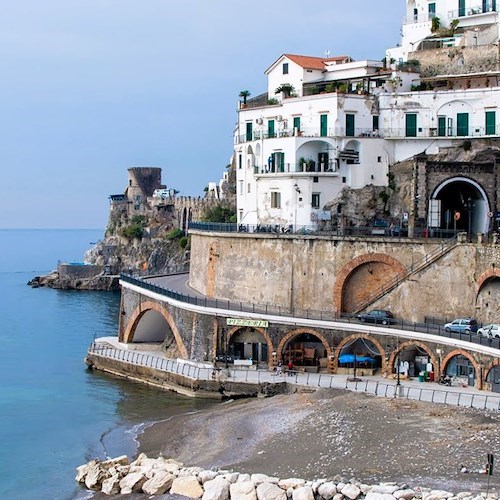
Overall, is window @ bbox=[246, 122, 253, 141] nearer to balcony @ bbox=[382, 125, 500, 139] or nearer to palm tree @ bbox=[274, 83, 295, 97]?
palm tree @ bbox=[274, 83, 295, 97]

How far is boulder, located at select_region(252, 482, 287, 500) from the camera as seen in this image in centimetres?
3650

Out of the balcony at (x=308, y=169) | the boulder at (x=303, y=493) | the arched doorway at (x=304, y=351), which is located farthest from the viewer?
the balcony at (x=308, y=169)

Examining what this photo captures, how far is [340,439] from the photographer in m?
43.6

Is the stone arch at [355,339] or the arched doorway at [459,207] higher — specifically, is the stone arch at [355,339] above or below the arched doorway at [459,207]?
below

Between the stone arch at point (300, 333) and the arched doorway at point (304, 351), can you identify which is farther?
the arched doorway at point (304, 351)

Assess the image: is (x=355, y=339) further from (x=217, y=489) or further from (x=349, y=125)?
(x=217, y=489)

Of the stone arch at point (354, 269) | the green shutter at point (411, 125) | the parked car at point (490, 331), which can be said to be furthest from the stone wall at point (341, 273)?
the green shutter at point (411, 125)

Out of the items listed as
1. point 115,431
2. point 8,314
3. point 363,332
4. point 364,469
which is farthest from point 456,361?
point 8,314

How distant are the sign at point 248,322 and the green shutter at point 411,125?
57.8 feet

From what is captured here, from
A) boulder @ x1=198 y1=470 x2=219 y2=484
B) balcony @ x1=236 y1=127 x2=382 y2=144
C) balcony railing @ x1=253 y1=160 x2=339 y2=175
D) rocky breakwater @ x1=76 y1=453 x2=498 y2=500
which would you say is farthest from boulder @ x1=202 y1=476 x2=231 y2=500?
balcony @ x1=236 y1=127 x2=382 y2=144

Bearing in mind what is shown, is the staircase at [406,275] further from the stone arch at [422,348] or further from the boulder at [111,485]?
the boulder at [111,485]

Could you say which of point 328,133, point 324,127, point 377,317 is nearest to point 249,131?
point 324,127

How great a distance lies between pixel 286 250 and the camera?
62531 millimetres

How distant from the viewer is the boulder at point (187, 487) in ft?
127
